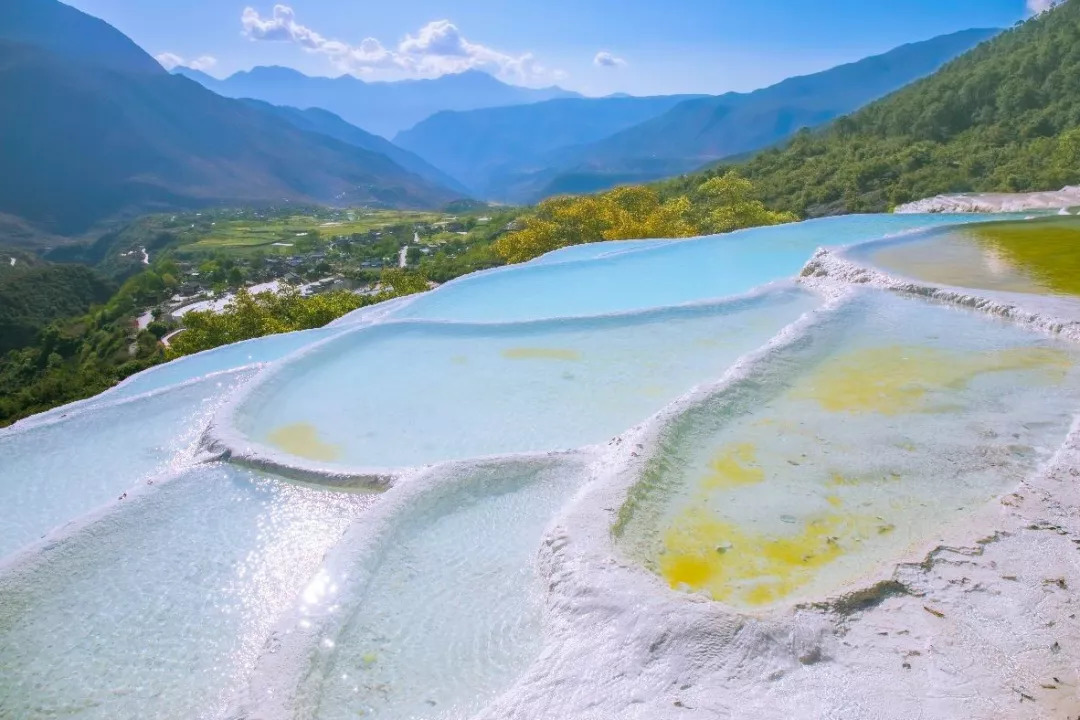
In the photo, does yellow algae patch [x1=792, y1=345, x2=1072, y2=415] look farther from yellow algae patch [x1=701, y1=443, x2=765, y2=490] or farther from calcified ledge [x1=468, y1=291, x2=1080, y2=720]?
calcified ledge [x1=468, y1=291, x2=1080, y2=720]

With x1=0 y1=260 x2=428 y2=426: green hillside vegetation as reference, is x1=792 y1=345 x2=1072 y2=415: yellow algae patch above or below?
above

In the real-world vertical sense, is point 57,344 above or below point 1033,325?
below

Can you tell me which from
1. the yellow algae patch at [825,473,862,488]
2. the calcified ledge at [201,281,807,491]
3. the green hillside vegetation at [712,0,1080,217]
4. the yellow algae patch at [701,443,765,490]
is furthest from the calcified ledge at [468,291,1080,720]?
the green hillside vegetation at [712,0,1080,217]

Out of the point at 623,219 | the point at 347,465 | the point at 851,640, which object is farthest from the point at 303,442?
the point at 623,219

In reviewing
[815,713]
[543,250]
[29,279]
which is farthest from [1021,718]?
[29,279]

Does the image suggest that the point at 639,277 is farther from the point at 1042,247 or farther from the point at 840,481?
the point at 840,481

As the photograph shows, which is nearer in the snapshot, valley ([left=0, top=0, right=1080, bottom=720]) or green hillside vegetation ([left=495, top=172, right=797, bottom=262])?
valley ([left=0, top=0, right=1080, bottom=720])

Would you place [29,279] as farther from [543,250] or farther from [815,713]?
[815,713]

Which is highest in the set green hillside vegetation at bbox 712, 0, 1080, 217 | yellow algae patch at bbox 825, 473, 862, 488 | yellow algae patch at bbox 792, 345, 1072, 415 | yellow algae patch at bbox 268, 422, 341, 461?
green hillside vegetation at bbox 712, 0, 1080, 217
